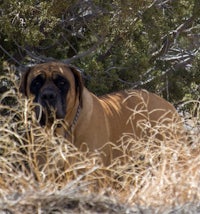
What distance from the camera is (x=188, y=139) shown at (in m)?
7.99

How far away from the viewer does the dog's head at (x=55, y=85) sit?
8.71 meters

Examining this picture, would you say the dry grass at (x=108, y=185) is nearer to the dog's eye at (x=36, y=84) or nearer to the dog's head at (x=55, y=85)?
the dog's head at (x=55, y=85)

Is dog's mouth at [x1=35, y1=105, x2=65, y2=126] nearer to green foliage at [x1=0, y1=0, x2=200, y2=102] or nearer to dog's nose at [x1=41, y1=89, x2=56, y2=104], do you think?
dog's nose at [x1=41, y1=89, x2=56, y2=104]

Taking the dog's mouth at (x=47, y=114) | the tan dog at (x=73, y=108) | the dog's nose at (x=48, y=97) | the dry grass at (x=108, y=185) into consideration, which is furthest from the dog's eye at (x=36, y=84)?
the dry grass at (x=108, y=185)

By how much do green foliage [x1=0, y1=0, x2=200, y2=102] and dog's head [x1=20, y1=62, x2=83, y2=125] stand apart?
127 centimetres

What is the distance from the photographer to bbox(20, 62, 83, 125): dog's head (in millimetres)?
8711

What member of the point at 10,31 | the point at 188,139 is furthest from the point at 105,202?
the point at 10,31

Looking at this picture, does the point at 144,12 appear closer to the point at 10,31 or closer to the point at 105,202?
the point at 10,31

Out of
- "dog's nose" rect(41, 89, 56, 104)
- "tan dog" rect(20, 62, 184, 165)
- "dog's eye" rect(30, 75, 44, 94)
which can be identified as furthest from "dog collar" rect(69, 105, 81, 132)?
"dog's eye" rect(30, 75, 44, 94)

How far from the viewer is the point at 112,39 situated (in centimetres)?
1098

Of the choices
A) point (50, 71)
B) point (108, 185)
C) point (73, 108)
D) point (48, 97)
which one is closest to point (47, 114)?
point (48, 97)

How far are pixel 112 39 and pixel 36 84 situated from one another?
235 centimetres

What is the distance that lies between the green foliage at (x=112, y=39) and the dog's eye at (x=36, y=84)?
130 cm

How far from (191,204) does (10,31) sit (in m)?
4.96
